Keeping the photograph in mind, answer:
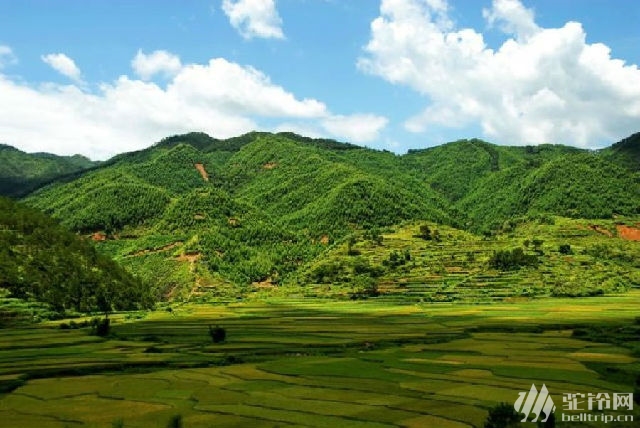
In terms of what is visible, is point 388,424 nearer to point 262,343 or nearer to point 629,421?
point 629,421

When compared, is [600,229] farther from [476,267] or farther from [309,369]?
[309,369]

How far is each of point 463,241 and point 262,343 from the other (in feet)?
377

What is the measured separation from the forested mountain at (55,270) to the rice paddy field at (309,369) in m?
18.7

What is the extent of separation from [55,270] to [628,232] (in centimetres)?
16706

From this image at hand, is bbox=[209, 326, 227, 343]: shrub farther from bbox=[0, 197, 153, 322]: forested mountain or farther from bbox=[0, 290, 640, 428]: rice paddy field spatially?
bbox=[0, 197, 153, 322]: forested mountain

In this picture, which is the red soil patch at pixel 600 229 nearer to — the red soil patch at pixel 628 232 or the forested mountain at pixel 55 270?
the red soil patch at pixel 628 232

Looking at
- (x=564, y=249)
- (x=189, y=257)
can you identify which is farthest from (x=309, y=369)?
(x=189, y=257)

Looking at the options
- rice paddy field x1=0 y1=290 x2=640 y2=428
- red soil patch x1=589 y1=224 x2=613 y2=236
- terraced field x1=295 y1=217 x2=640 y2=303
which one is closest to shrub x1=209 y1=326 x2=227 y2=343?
rice paddy field x1=0 y1=290 x2=640 y2=428

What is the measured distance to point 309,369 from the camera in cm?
5156

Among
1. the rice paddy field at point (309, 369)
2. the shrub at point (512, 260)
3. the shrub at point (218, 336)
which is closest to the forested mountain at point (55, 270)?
the rice paddy field at point (309, 369)

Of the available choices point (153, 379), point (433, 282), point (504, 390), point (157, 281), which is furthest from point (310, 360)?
point (157, 281)

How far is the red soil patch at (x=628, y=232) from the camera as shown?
190 metres

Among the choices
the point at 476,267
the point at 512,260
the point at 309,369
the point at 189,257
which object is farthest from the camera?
the point at 189,257

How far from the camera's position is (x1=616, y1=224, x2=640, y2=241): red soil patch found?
7491 inches
